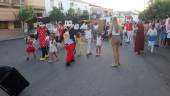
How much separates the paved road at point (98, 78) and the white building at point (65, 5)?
4441 centimetres

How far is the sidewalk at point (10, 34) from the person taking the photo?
137ft

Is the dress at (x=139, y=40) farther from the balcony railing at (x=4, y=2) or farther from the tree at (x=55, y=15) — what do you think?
the tree at (x=55, y=15)

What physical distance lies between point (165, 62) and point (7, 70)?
8.27 meters

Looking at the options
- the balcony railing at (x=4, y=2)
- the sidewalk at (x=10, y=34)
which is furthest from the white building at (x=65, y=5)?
the balcony railing at (x=4, y=2)

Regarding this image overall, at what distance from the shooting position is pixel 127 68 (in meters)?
12.9

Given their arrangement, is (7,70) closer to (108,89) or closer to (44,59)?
(108,89)

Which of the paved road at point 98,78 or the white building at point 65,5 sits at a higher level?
the white building at point 65,5

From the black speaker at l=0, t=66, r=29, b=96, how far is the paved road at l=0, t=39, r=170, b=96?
1.11 ft

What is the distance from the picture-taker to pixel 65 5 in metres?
69.2

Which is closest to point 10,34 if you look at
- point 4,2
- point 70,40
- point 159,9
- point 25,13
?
point 25,13

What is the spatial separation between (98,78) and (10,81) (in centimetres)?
342

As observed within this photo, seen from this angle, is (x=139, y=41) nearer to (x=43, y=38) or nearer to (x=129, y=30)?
(x=43, y=38)

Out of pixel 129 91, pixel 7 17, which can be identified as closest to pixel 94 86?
pixel 129 91

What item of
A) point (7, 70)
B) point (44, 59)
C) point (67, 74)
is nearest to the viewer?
point (7, 70)
